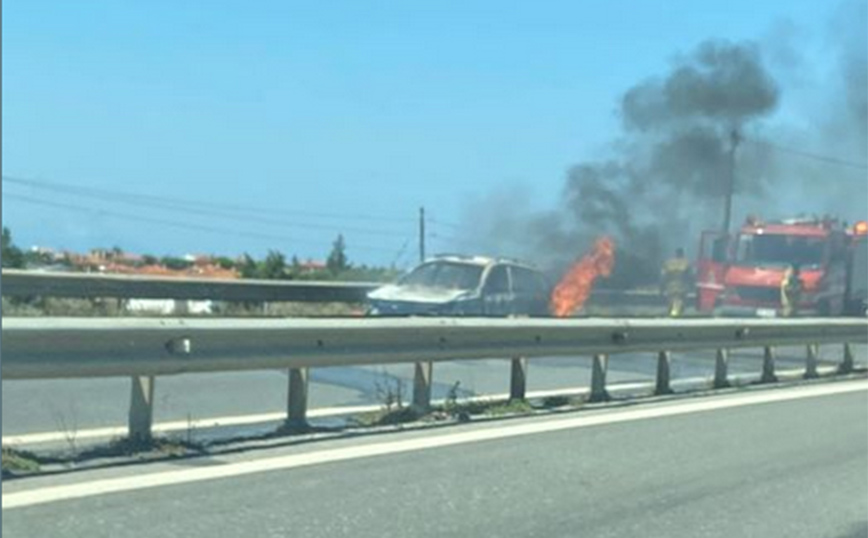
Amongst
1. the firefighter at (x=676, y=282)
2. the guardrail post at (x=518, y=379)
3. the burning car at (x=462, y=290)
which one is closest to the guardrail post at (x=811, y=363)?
the burning car at (x=462, y=290)

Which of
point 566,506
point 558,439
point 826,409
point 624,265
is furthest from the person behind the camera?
point 624,265

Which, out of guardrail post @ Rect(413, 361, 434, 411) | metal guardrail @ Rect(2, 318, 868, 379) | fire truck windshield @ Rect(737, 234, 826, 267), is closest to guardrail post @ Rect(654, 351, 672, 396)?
metal guardrail @ Rect(2, 318, 868, 379)

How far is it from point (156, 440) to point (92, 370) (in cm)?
86

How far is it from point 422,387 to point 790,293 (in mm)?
18415

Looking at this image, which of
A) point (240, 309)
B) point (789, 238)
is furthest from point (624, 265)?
point (240, 309)

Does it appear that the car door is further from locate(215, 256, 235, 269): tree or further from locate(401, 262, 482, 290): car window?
locate(215, 256, 235, 269): tree

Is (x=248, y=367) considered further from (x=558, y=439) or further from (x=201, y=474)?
(x=558, y=439)

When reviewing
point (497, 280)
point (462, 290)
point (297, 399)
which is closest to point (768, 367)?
point (462, 290)

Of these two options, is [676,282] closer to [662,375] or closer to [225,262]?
[225,262]

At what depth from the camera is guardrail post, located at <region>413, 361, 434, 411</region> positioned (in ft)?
33.1

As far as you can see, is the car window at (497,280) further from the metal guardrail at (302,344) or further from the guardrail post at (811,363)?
the metal guardrail at (302,344)

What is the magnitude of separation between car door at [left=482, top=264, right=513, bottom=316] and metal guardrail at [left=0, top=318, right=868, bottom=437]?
6.47 metres

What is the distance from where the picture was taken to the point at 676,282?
1111 inches

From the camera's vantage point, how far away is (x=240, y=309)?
2136 centimetres
